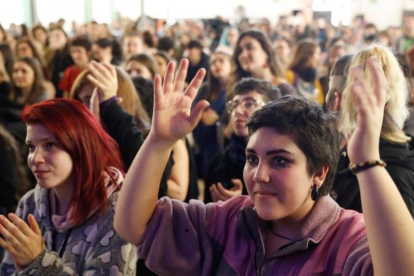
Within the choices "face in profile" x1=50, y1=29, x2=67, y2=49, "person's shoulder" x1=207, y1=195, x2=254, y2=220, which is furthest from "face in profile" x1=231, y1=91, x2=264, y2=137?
"face in profile" x1=50, y1=29, x2=67, y2=49

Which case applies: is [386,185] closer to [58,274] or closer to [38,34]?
[58,274]

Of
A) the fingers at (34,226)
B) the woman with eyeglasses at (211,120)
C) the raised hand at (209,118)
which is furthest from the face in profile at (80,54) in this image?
the fingers at (34,226)

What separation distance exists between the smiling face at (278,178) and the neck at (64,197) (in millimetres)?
950

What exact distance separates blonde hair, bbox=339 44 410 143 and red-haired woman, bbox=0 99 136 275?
2.84ft

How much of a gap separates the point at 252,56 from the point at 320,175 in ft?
11.1

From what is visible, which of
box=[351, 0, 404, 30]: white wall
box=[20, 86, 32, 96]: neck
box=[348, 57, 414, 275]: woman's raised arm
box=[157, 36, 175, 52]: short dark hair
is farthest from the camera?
box=[351, 0, 404, 30]: white wall

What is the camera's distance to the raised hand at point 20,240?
6.73 ft

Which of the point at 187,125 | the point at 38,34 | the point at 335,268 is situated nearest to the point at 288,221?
the point at 335,268

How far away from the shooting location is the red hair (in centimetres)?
229

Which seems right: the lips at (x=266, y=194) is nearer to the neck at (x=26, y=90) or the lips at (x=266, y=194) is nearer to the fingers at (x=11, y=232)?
the fingers at (x=11, y=232)

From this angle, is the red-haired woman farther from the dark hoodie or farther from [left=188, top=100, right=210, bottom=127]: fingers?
the dark hoodie

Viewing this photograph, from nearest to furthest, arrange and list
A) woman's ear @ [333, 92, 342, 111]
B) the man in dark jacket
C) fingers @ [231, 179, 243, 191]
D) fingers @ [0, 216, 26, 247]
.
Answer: fingers @ [0, 216, 26, 247], woman's ear @ [333, 92, 342, 111], fingers @ [231, 179, 243, 191], the man in dark jacket

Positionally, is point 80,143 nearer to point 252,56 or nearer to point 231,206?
point 231,206

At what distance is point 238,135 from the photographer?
3115 millimetres
